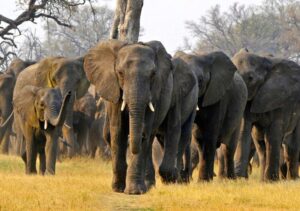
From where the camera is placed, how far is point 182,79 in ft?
43.8

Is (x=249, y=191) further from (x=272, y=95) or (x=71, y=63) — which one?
(x=71, y=63)

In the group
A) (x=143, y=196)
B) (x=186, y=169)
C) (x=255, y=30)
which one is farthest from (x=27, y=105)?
(x=255, y=30)

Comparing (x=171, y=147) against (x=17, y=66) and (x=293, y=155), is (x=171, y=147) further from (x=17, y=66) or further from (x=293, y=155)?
(x=17, y=66)

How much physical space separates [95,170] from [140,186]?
6.87 m

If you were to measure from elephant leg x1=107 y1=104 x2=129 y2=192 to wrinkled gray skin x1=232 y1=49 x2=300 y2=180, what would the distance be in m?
4.11

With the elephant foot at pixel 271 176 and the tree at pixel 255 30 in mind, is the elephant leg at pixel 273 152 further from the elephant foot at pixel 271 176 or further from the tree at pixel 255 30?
the tree at pixel 255 30

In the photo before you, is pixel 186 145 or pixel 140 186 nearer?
pixel 140 186

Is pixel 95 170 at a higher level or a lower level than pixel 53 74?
lower

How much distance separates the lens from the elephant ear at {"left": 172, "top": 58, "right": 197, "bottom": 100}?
13359 millimetres

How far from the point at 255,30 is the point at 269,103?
46.4 m

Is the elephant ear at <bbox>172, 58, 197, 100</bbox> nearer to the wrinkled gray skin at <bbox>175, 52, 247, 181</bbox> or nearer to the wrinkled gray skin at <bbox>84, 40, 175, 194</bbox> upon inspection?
the wrinkled gray skin at <bbox>84, 40, 175, 194</bbox>

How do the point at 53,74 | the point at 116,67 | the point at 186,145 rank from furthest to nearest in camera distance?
the point at 53,74 < the point at 186,145 < the point at 116,67

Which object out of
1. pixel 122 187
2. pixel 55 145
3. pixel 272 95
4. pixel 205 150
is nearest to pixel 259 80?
pixel 272 95

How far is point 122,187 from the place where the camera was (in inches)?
488
